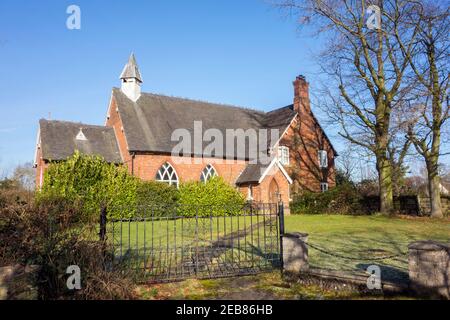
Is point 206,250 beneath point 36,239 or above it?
beneath

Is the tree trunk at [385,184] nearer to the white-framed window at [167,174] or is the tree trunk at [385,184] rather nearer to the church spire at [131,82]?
the white-framed window at [167,174]

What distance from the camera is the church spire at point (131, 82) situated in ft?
102

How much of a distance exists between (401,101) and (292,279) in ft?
59.7

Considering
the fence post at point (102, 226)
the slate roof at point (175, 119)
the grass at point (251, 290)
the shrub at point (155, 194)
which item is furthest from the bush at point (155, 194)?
the grass at point (251, 290)

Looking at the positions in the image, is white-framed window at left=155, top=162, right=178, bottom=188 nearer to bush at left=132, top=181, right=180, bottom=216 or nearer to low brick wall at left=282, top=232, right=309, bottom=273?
bush at left=132, top=181, right=180, bottom=216

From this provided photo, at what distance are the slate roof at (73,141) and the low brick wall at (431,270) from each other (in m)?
24.2

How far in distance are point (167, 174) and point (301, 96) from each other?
1539 centimetres

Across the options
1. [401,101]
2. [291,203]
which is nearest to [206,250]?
[401,101]

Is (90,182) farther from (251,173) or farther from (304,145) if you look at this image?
(304,145)

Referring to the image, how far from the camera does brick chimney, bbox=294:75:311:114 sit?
33.7 m

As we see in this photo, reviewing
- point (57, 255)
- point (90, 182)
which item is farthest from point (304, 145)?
point (57, 255)

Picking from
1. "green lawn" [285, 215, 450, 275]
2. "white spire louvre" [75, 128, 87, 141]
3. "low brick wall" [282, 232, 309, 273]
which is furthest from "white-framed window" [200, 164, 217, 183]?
"low brick wall" [282, 232, 309, 273]
